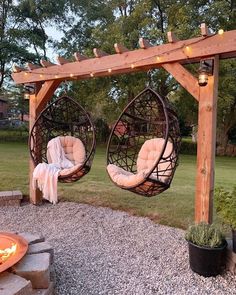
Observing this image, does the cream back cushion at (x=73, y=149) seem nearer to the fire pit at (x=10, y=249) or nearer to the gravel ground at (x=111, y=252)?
the gravel ground at (x=111, y=252)

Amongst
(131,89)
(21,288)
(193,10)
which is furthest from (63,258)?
(193,10)

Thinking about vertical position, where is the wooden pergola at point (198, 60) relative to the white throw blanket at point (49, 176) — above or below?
above

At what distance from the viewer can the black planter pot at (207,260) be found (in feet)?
8.38

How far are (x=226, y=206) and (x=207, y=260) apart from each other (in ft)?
1.53

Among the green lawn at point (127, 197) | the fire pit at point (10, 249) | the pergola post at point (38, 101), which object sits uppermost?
the pergola post at point (38, 101)

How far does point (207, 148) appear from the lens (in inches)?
116

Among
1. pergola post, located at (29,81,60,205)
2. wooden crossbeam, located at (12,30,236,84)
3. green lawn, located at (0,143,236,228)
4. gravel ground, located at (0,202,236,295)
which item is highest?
wooden crossbeam, located at (12,30,236,84)

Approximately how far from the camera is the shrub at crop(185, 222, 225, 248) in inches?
102

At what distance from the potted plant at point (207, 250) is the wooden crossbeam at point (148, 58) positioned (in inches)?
59.9

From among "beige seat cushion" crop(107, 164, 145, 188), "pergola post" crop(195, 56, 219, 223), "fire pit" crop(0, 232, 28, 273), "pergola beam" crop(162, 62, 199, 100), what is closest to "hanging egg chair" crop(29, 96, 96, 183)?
"beige seat cushion" crop(107, 164, 145, 188)

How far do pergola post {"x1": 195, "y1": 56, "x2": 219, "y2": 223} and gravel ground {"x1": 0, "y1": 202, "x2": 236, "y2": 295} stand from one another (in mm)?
468

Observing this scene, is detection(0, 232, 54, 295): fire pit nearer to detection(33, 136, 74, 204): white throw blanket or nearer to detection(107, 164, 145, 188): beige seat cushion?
detection(107, 164, 145, 188): beige seat cushion

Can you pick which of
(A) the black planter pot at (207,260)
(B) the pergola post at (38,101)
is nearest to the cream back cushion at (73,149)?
(B) the pergola post at (38,101)

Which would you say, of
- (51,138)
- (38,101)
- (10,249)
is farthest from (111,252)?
(38,101)
